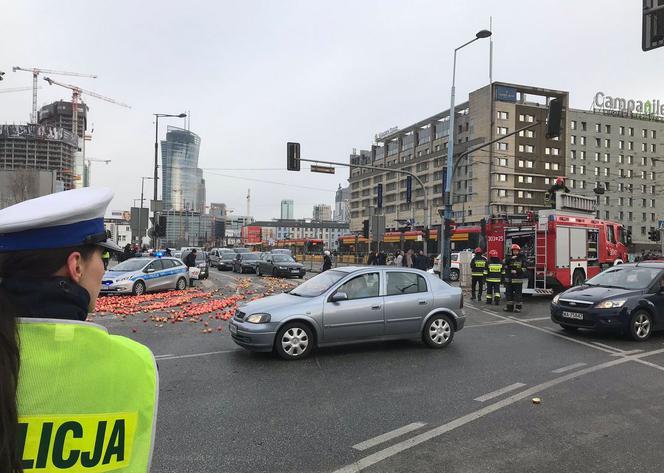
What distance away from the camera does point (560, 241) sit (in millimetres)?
18391

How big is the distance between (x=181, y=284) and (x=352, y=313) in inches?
543

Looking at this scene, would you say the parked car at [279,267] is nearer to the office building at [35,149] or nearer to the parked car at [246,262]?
the parked car at [246,262]

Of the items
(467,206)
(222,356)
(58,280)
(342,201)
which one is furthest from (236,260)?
(342,201)

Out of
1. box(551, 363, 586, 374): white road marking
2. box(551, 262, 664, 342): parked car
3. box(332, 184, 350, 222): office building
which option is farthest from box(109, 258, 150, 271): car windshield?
box(332, 184, 350, 222): office building

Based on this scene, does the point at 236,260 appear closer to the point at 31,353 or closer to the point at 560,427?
the point at 560,427

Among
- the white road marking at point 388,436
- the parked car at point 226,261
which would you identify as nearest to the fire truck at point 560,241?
the white road marking at point 388,436

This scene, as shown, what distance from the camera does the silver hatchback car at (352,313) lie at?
7961mm

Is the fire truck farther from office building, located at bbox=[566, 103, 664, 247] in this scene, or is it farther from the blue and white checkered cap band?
office building, located at bbox=[566, 103, 664, 247]

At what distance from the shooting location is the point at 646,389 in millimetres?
6551

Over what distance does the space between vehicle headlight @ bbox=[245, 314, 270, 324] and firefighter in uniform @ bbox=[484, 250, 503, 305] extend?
31.9 ft

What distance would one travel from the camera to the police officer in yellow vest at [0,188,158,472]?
1.05 meters

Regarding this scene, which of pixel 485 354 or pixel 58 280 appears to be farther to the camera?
pixel 485 354

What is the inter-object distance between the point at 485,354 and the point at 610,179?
10476cm

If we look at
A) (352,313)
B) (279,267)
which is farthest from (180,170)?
(352,313)
